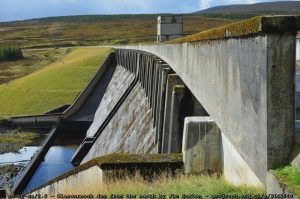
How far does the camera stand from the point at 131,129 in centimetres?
2806

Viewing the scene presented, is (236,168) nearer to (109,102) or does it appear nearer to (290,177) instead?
(290,177)

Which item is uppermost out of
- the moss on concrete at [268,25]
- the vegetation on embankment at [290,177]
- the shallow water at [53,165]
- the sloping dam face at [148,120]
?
the moss on concrete at [268,25]

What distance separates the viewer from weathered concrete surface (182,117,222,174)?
1120cm

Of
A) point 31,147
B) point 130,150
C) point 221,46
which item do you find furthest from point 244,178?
point 31,147

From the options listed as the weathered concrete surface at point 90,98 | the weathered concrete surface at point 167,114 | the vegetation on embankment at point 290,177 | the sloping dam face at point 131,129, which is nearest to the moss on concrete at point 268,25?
the vegetation on embankment at point 290,177

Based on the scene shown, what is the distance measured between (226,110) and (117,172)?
4510 mm

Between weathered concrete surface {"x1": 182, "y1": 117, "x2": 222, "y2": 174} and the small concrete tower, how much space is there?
54.4 m

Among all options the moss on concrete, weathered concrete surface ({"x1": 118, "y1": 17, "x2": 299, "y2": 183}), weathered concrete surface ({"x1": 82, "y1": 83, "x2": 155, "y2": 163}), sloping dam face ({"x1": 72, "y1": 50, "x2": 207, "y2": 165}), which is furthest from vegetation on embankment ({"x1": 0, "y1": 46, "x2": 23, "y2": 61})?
the moss on concrete

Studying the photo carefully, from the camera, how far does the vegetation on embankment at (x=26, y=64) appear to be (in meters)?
91.1

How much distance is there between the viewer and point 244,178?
8242 millimetres

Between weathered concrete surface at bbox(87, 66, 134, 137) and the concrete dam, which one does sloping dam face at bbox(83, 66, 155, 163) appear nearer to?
the concrete dam

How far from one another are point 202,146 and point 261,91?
5426 mm

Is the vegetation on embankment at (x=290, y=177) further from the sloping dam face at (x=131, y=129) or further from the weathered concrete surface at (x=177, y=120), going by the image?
the sloping dam face at (x=131, y=129)

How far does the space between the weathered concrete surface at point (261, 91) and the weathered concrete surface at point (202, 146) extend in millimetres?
2711
